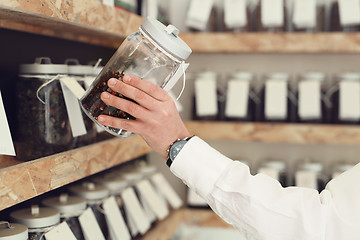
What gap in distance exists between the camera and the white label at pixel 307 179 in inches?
69.1

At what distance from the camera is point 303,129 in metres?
1.72

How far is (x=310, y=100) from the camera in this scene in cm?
175

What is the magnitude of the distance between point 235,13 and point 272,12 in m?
0.15

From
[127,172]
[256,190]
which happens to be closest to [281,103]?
[127,172]

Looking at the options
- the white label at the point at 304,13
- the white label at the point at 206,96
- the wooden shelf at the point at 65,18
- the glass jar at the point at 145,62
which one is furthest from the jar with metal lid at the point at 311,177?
the glass jar at the point at 145,62

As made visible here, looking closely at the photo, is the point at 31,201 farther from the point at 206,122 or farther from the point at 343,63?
the point at 343,63

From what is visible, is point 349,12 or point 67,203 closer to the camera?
point 67,203

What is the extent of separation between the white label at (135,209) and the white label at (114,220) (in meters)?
0.11

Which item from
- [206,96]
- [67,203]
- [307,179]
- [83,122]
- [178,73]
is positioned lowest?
[307,179]

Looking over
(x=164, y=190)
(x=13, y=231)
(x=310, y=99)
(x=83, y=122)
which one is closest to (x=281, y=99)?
(x=310, y=99)

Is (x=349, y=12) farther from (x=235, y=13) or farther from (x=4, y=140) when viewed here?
(x=4, y=140)

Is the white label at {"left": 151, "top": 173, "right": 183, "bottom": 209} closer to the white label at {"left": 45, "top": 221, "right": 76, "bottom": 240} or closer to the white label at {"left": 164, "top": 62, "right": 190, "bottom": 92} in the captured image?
the white label at {"left": 45, "top": 221, "right": 76, "bottom": 240}

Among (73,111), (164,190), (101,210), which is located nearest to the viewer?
(73,111)

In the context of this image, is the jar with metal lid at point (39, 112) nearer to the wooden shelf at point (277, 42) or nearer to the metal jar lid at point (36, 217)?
the metal jar lid at point (36, 217)
